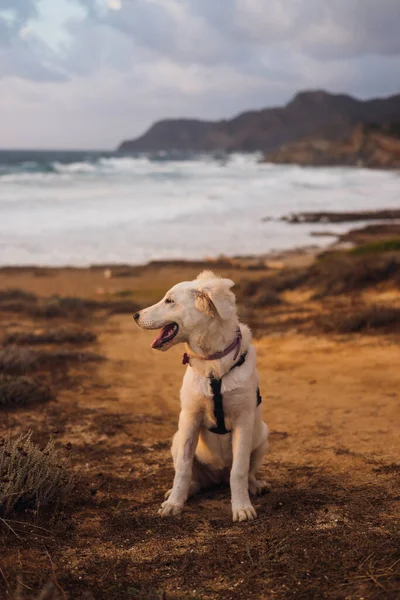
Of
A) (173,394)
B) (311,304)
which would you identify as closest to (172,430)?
(173,394)

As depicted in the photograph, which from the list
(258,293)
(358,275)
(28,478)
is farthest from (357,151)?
(28,478)

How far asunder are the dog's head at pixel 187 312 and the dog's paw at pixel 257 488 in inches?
49.0

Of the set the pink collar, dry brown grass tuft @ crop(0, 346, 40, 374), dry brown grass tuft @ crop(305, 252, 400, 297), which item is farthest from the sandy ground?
dry brown grass tuft @ crop(305, 252, 400, 297)

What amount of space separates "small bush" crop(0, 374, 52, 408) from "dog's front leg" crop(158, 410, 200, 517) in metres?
3.17

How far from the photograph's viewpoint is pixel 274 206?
3344cm

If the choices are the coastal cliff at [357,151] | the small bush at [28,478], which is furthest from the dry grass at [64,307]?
the coastal cliff at [357,151]

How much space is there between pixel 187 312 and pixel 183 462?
103 cm

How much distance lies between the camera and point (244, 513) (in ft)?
12.7

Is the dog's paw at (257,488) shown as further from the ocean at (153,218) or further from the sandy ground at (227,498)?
the ocean at (153,218)

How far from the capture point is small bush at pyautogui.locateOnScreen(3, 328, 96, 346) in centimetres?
1018

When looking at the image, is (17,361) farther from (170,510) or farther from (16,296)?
(16,296)

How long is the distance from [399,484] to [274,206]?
98.2 ft

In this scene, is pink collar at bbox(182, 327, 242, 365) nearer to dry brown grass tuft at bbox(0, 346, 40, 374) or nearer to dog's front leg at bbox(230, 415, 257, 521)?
dog's front leg at bbox(230, 415, 257, 521)

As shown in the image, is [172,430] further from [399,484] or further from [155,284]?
[155,284]
